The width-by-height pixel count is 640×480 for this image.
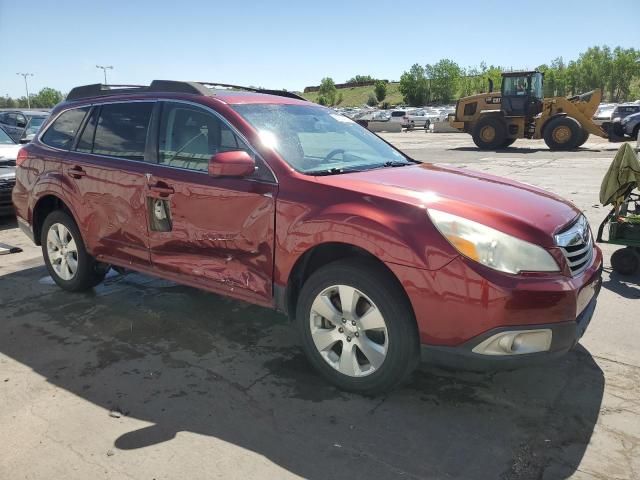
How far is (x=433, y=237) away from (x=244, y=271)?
1.35 metres

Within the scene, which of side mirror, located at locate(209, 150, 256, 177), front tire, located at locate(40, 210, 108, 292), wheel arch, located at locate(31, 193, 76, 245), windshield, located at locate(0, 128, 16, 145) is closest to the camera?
side mirror, located at locate(209, 150, 256, 177)

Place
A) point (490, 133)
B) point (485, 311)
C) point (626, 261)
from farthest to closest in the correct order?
1. point (490, 133)
2. point (626, 261)
3. point (485, 311)

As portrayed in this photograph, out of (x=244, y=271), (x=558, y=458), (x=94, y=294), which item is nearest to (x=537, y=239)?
(x=558, y=458)

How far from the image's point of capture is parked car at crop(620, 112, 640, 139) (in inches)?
856

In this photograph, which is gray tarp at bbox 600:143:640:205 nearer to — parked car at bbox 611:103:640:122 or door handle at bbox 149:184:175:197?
door handle at bbox 149:184:175:197

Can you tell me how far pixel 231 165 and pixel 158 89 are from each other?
53.2 inches

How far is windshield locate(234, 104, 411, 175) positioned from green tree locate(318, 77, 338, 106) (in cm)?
13379

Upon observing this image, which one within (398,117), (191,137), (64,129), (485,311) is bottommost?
(485,311)

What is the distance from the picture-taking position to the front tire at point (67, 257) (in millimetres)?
4777

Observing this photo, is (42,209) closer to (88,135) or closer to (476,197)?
(88,135)

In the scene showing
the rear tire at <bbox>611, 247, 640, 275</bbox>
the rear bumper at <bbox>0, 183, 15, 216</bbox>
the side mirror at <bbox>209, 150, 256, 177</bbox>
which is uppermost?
the side mirror at <bbox>209, 150, 256, 177</bbox>

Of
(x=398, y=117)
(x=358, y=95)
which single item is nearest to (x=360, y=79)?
(x=358, y=95)

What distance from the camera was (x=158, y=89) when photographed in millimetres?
4176

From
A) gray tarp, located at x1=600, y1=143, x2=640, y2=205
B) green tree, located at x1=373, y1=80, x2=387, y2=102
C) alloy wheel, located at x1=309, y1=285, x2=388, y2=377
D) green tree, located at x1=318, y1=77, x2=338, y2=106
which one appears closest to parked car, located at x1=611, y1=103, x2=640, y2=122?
gray tarp, located at x1=600, y1=143, x2=640, y2=205
